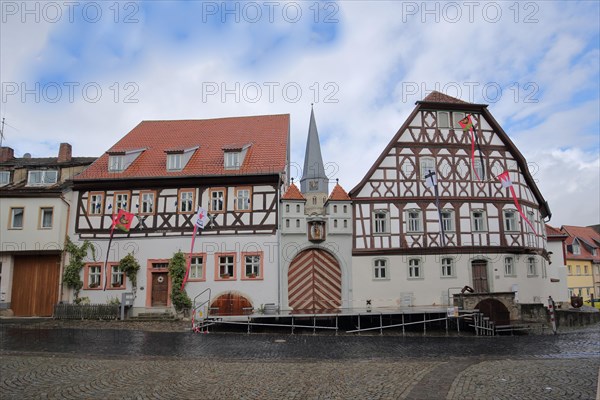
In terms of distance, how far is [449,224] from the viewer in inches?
1002

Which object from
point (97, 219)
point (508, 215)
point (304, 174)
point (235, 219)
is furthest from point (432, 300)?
point (304, 174)

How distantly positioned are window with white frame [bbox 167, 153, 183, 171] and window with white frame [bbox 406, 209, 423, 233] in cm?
Result: 1194

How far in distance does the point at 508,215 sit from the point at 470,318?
7474mm

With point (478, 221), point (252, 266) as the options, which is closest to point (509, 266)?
point (478, 221)

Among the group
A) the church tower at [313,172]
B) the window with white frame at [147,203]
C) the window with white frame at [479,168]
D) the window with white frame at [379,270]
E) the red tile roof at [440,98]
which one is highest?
the church tower at [313,172]

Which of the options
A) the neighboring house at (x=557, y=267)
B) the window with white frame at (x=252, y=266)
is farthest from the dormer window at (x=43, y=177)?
the neighboring house at (x=557, y=267)

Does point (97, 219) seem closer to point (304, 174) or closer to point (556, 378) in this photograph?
point (556, 378)

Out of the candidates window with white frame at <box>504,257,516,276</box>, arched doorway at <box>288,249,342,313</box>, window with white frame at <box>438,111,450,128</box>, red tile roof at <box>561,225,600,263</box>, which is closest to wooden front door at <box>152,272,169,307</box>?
arched doorway at <box>288,249,342,313</box>

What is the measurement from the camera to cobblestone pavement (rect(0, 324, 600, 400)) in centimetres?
953

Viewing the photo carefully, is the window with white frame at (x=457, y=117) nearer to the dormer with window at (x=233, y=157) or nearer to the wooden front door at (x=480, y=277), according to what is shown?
the wooden front door at (x=480, y=277)

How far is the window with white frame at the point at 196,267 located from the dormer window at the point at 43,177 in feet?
28.0

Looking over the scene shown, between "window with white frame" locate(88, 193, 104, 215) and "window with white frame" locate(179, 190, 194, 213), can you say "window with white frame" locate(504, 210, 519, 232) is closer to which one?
"window with white frame" locate(179, 190, 194, 213)

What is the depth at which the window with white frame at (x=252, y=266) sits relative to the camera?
941 inches

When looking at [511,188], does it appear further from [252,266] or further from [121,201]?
[121,201]
